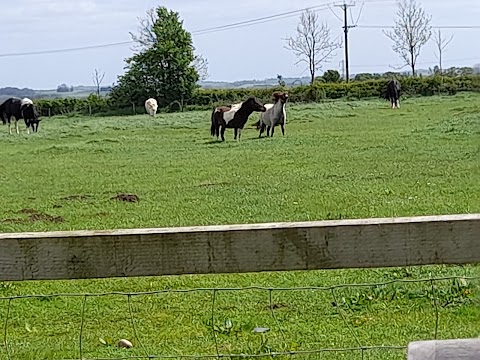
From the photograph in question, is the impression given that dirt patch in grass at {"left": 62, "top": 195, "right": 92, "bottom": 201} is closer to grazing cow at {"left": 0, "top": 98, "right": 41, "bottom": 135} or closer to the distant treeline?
grazing cow at {"left": 0, "top": 98, "right": 41, "bottom": 135}

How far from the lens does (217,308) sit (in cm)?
562

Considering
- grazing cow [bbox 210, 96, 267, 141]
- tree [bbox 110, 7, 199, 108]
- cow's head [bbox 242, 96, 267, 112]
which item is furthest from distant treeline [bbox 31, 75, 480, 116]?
grazing cow [bbox 210, 96, 267, 141]

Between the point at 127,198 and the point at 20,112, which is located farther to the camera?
the point at 20,112

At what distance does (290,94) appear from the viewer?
46031 mm

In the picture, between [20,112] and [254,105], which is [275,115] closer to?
[254,105]

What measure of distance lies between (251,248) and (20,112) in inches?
1223

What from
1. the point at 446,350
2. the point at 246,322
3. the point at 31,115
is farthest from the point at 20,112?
the point at 446,350

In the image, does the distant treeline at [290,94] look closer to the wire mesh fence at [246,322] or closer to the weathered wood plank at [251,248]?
the wire mesh fence at [246,322]

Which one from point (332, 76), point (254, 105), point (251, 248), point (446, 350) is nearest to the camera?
point (446, 350)

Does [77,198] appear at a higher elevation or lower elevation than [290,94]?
lower

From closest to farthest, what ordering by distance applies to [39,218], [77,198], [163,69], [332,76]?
[39,218] → [77,198] → [163,69] → [332,76]

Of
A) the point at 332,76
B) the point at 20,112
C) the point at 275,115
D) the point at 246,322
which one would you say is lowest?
the point at 246,322

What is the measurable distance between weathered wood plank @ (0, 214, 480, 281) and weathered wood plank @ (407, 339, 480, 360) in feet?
A: 2.98

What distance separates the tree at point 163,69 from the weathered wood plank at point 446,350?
4778 centimetres
